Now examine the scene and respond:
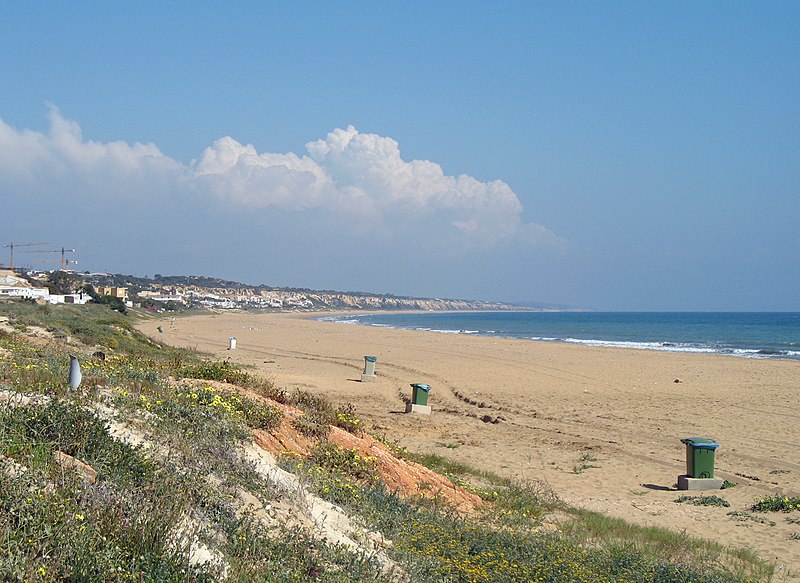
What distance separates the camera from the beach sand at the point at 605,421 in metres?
10.5

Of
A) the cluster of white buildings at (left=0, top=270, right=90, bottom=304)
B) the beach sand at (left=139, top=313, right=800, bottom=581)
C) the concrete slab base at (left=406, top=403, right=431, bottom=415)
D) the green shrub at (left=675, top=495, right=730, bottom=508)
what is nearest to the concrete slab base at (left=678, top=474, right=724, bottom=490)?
the beach sand at (left=139, top=313, right=800, bottom=581)

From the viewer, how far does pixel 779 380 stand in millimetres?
27391

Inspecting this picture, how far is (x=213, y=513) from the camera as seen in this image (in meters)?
4.91

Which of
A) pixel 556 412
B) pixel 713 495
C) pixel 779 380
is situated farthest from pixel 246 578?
pixel 779 380

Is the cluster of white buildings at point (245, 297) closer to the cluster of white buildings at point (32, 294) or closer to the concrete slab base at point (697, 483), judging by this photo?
the cluster of white buildings at point (32, 294)

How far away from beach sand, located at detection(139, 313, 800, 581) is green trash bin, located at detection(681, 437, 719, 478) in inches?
19.1

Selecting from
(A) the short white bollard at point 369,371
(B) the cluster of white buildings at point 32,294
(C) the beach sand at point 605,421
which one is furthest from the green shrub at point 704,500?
(B) the cluster of white buildings at point 32,294

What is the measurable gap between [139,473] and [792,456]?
13625 millimetres

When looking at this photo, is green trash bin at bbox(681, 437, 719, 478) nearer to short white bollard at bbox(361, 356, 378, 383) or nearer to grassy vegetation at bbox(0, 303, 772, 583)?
grassy vegetation at bbox(0, 303, 772, 583)

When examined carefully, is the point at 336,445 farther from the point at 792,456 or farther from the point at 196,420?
the point at 792,456

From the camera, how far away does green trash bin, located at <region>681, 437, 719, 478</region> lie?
11.4 meters

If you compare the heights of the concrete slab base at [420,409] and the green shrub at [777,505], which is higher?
the green shrub at [777,505]

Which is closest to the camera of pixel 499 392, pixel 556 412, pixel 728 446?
pixel 728 446

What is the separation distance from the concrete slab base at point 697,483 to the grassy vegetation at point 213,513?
10.5 ft
